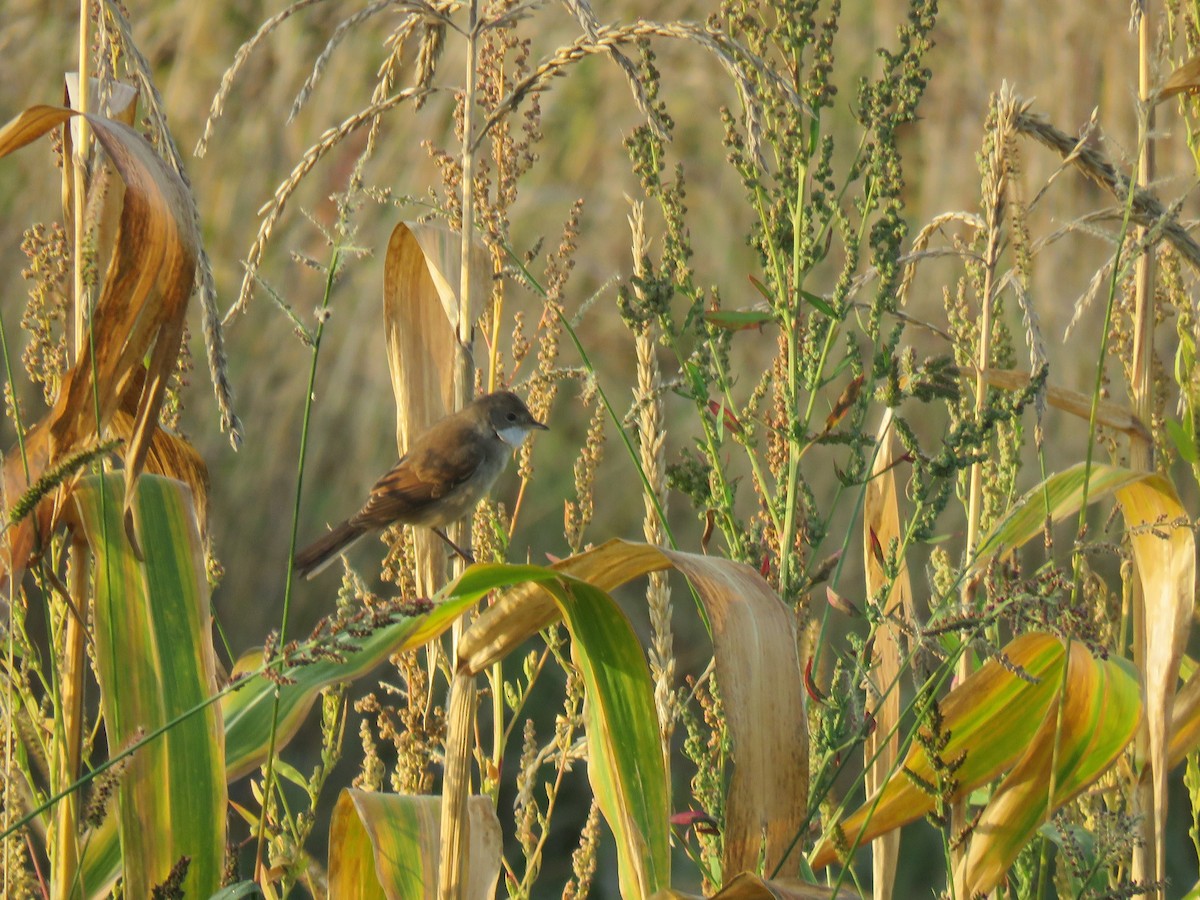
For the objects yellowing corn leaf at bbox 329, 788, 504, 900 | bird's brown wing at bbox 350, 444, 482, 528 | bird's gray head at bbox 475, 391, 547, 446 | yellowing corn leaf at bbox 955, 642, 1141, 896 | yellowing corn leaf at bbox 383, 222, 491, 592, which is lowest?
yellowing corn leaf at bbox 329, 788, 504, 900

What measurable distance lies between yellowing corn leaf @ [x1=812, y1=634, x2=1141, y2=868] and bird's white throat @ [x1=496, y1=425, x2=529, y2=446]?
4.77 ft

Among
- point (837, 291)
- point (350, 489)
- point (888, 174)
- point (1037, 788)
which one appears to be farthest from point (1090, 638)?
point (350, 489)

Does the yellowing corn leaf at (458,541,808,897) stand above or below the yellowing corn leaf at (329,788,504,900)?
above

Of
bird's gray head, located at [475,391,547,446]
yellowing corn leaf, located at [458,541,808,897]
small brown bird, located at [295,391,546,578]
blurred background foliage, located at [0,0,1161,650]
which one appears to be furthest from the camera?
blurred background foliage, located at [0,0,1161,650]

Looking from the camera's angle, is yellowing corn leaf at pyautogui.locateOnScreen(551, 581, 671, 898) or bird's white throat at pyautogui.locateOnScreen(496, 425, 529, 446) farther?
bird's white throat at pyautogui.locateOnScreen(496, 425, 529, 446)

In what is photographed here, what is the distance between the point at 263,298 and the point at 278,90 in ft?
2.49

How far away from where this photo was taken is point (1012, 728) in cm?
150

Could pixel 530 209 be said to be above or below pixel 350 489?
above

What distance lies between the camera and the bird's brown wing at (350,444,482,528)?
2.58m

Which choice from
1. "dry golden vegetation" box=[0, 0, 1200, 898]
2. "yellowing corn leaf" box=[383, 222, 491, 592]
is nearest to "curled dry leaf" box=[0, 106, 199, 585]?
"dry golden vegetation" box=[0, 0, 1200, 898]

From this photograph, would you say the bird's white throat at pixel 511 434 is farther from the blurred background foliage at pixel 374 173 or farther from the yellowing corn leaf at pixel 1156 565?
the blurred background foliage at pixel 374 173

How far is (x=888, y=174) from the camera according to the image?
1.55 metres

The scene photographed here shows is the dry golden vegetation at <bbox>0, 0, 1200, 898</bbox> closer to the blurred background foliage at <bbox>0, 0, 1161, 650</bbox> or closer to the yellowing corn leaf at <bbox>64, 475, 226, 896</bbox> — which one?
the yellowing corn leaf at <bbox>64, 475, 226, 896</bbox>

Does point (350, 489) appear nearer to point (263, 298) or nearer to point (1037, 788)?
point (263, 298)
